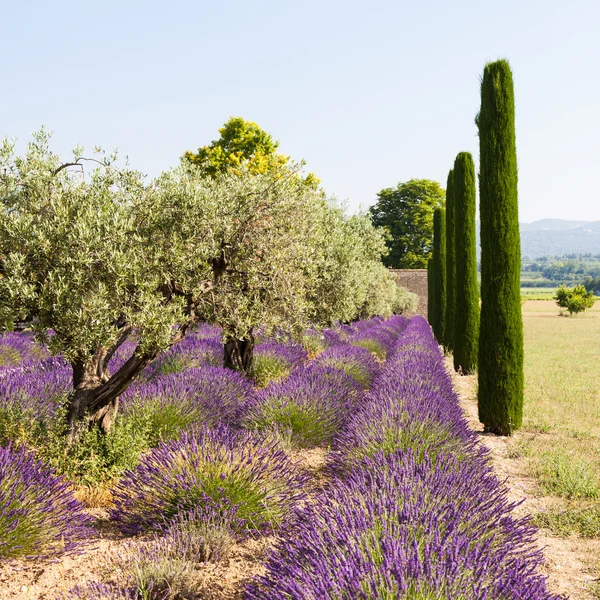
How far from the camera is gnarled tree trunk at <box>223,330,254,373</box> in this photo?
1145cm

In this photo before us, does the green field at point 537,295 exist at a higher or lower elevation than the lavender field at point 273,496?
lower

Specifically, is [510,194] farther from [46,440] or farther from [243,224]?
[46,440]

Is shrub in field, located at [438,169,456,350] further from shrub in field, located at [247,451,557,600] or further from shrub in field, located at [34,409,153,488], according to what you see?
shrub in field, located at [247,451,557,600]

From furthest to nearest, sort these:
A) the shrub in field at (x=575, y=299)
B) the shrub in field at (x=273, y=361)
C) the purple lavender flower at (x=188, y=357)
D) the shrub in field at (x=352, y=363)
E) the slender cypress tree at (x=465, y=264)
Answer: the shrub in field at (x=575, y=299), the slender cypress tree at (x=465, y=264), the shrub in field at (x=273, y=361), the purple lavender flower at (x=188, y=357), the shrub in field at (x=352, y=363)

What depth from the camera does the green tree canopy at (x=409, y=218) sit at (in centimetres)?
5856

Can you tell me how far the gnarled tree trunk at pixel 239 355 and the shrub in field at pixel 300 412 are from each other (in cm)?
327

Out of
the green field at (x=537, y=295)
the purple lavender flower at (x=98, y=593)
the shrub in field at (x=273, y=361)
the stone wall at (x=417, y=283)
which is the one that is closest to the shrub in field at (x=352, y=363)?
the shrub in field at (x=273, y=361)

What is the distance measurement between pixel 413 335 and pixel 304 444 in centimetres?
1009

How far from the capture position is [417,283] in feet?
154

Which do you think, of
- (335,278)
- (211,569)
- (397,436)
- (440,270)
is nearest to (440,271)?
(440,270)

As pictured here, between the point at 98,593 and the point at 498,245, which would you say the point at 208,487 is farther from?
the point at 498,245

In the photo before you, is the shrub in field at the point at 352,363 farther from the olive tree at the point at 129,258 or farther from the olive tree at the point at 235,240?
the olive tree at the point at 129,258

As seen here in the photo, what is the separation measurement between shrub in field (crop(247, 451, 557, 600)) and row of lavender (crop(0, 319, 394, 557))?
0.91 m

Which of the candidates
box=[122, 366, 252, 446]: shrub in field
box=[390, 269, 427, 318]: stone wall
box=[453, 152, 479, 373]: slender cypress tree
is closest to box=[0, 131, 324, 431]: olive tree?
box=[122, 366, 252, 446]: shrub in field
